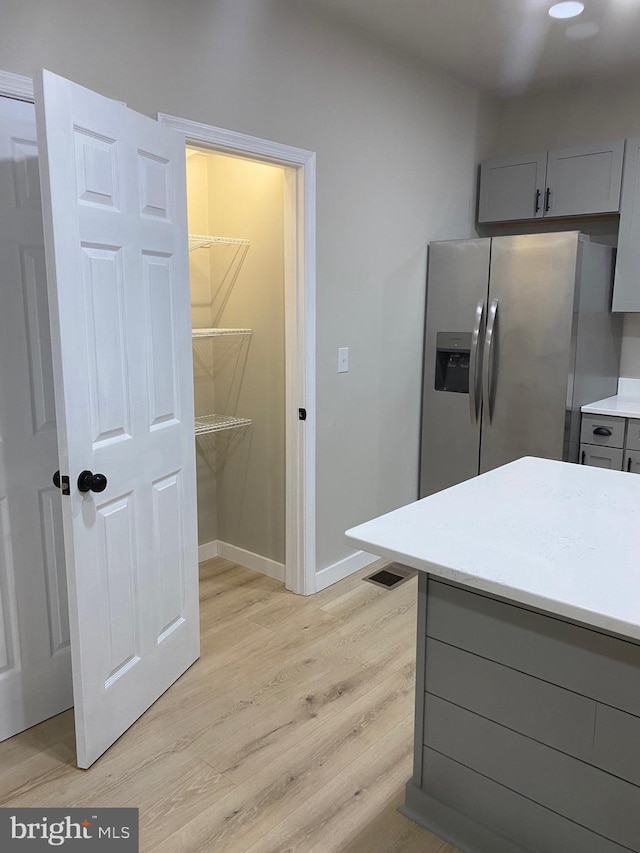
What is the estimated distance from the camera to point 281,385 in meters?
3.37

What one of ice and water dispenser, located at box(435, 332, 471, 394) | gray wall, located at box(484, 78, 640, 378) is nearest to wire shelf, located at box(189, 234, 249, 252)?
ice and water dispenser, located at box(435, 332, 471, 394)

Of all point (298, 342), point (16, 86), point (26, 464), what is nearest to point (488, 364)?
point (298, 342)

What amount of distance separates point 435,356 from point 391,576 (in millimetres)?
1287

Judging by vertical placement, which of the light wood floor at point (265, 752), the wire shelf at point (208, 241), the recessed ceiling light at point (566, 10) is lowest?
the light wood floor at point (265, 752)

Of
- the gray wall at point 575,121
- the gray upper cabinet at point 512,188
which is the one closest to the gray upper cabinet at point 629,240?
the gray wall at point 575,121

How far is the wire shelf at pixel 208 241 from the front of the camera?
3.14 m

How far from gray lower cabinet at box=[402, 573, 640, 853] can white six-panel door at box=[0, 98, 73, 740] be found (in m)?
1.32

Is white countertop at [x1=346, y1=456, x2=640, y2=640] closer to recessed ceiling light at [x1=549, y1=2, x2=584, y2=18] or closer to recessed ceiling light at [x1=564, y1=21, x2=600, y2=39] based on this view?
recessed ceiling light at [x1=549, y1=2, x2=584, y2=18]

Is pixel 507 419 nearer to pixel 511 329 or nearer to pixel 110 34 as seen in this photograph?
pixel 511 329

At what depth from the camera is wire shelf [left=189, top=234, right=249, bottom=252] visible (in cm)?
314

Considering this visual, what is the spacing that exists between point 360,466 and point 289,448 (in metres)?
0.49

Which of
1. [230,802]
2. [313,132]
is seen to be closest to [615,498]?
[230,802]

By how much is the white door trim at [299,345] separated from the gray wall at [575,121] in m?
Answer: 1.72

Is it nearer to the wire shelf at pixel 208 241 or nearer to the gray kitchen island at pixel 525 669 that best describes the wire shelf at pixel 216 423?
the wire shelf at pixel 208 241
